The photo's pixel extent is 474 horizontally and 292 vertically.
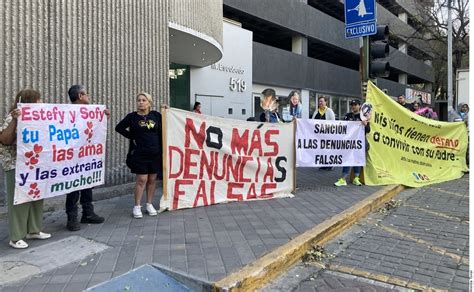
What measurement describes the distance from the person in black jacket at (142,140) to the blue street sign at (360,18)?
4.38 metres

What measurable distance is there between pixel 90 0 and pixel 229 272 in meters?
4.77

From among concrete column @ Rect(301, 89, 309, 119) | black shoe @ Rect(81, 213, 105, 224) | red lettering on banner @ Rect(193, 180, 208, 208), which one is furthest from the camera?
concrete column @ Rect(301, 89, 309, 119)

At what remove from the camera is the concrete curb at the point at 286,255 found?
3717 millimetres

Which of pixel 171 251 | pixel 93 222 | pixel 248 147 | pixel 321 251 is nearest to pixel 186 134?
pixel 248 147

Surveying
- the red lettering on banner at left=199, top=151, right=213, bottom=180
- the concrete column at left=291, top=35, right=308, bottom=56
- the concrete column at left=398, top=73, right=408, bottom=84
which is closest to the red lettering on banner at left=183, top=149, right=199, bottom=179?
the red lettering on banner at left=199, top=151, right=213, bottom=180

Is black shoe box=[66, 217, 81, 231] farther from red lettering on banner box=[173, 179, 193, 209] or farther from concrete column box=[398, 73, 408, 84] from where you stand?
concrete column box=[398, 73, 408, 84]

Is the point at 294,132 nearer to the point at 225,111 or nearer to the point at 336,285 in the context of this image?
the point at 336,285

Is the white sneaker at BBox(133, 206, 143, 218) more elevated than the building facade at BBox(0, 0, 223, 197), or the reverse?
the building facade at BBox(0, 0, 223, 197)

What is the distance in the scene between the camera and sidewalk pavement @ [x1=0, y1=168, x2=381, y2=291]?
3916 mm

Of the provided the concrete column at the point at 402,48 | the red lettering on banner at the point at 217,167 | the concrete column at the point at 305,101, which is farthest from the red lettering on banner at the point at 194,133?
the concrete column at the point at 402,48

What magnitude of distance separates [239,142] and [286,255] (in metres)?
2.76

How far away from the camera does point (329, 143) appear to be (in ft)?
26.1

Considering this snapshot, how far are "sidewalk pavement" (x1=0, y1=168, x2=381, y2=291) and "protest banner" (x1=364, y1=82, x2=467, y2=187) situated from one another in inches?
63.9

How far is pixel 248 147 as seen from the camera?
6.92 meters
